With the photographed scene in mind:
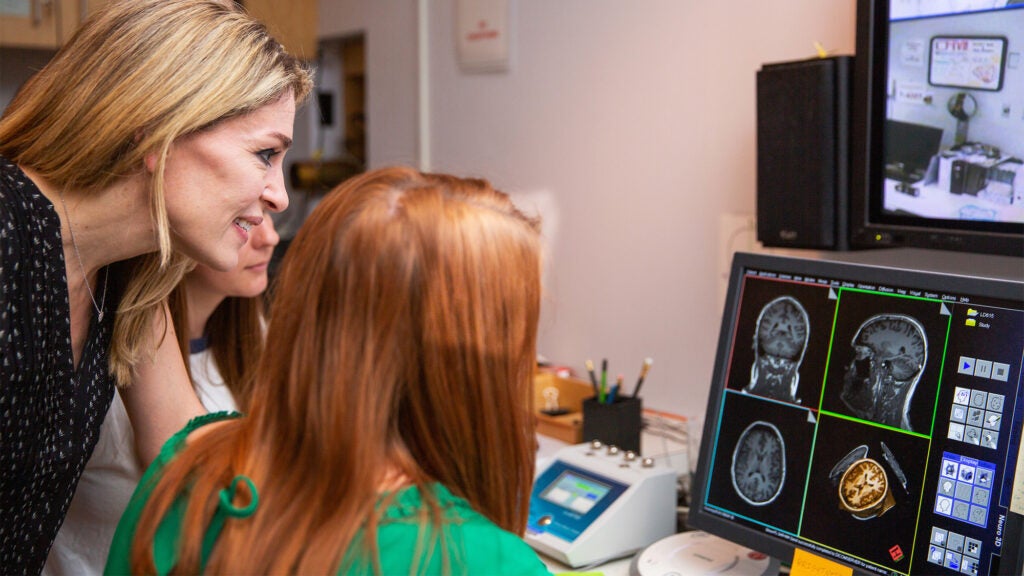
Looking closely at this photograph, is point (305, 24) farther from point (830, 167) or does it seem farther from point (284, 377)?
point (284, 377)

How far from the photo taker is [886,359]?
1169mm

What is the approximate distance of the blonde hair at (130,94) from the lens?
1177 mm

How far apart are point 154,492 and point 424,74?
207 centimetres

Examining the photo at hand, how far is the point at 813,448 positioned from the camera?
1.23 m

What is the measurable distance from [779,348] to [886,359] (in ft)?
0.50

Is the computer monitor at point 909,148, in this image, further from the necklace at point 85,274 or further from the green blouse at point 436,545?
the necklace at point 85,274

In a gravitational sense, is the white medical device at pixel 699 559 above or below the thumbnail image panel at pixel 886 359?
below

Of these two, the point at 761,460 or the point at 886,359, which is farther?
the point at 761,460

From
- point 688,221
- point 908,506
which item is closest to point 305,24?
point 688,221

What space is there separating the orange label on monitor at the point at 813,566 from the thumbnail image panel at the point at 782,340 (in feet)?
0.61

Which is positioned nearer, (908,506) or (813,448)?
(908,506)

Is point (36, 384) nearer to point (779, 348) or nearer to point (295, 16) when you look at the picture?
point (779, 348)

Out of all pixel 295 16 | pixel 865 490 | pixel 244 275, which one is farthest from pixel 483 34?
pixel 865 490

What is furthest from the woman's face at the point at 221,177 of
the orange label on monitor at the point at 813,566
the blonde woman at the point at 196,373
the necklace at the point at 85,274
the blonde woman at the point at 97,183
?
the orange label on monitor at the point at 813,566
